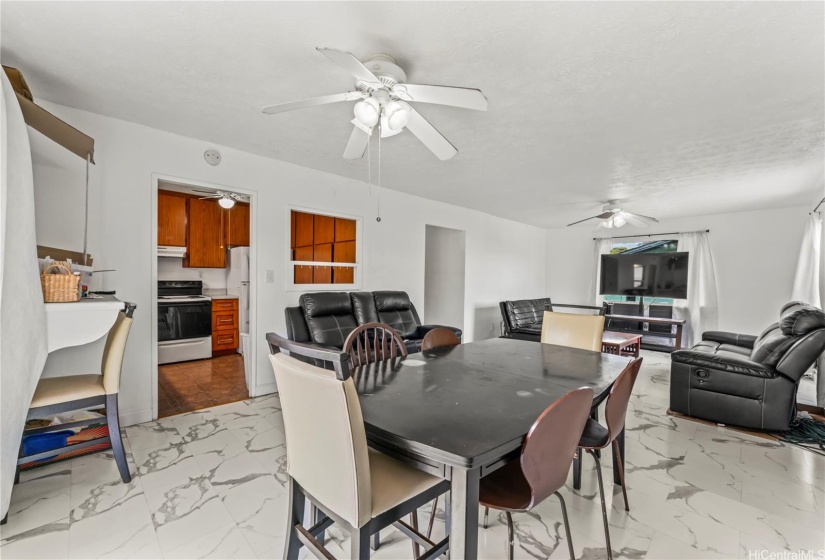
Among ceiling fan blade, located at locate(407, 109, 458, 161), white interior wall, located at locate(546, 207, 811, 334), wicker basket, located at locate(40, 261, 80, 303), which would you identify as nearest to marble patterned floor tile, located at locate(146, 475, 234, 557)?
wicker basket, located at locate(40, 261, 80, 303)

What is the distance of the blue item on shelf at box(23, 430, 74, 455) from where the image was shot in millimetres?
2072

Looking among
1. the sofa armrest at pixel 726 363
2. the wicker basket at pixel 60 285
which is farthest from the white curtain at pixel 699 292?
the wicker basket at pixel 60 285

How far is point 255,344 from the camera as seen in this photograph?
346cm

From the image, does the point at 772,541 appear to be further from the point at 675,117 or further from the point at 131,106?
the point at 131,106

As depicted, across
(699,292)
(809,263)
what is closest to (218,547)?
(809,263)

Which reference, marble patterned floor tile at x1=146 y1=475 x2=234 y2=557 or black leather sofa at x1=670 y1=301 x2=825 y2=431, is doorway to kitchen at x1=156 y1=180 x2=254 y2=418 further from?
black leather sofa at x1=670 y1=301 x2=825 y2=431

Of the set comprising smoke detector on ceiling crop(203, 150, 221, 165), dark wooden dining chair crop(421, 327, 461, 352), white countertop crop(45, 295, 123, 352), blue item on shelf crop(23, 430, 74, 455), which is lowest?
blue item on shelf crop(23, 430, 74, 455)

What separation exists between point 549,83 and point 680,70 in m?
0.65

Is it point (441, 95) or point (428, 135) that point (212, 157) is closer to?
point (428, 135)

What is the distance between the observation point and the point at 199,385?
3777 mm

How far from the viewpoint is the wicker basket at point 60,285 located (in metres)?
1.74

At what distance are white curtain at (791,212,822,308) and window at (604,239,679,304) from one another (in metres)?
1.57

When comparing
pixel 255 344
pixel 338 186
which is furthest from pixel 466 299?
pixel 255 344

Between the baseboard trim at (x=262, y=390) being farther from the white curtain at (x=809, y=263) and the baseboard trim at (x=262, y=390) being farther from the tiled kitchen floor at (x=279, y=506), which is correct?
the white curtain at (x=809, y=263)
